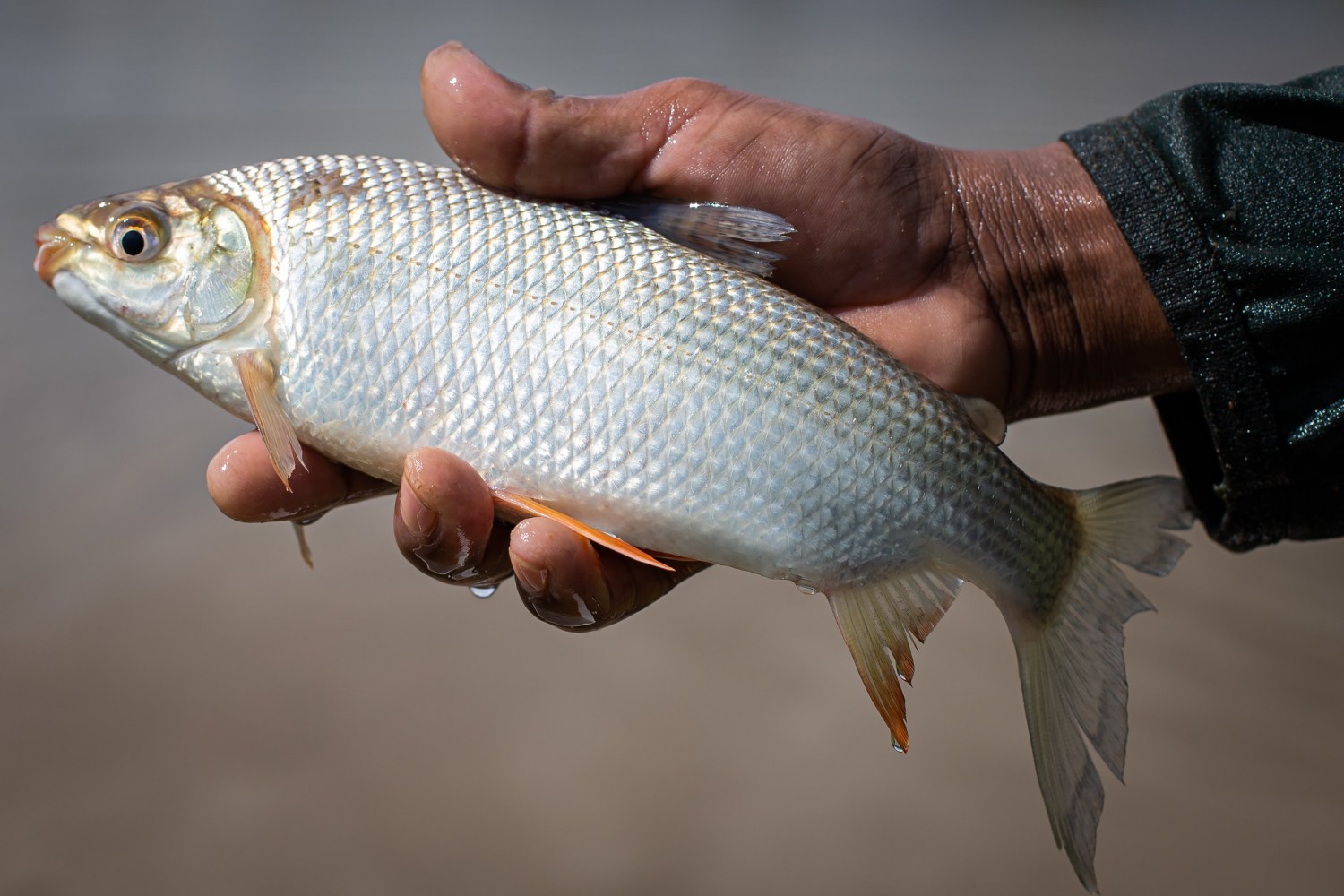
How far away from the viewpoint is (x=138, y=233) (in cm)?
246

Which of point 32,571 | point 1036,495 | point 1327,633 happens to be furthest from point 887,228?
point 32,571

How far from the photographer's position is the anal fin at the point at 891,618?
238 centimetres

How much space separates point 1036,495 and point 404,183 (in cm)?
173

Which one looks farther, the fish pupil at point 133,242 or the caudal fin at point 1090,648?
the fish pupil at point 133,242

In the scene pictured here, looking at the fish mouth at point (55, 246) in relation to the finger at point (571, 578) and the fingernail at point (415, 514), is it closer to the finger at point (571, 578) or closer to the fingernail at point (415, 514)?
the fingernail at point (415, 514)

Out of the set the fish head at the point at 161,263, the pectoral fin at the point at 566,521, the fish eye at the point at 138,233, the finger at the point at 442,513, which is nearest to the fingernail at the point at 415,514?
the finger at the point at 442,513

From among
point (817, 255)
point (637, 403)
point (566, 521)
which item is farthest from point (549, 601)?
point (817, 255)

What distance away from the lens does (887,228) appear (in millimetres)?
3369

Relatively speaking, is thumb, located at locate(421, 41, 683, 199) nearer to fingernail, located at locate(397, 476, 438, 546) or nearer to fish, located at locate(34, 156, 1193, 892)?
fish, located at locate(34, 156, 1193, 892)

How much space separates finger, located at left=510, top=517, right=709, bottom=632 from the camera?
8.29ft

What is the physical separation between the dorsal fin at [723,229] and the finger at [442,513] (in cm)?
85

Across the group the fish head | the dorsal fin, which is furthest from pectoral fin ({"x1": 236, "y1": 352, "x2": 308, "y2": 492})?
the dorsal fin

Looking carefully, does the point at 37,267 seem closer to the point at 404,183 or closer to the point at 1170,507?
the point at 404,183

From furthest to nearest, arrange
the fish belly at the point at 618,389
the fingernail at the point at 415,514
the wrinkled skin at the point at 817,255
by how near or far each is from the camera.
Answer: the wrinkled skin at the point at 817,255, the fingernail at the point at 415,514, the fish belly at the point at 618,389
